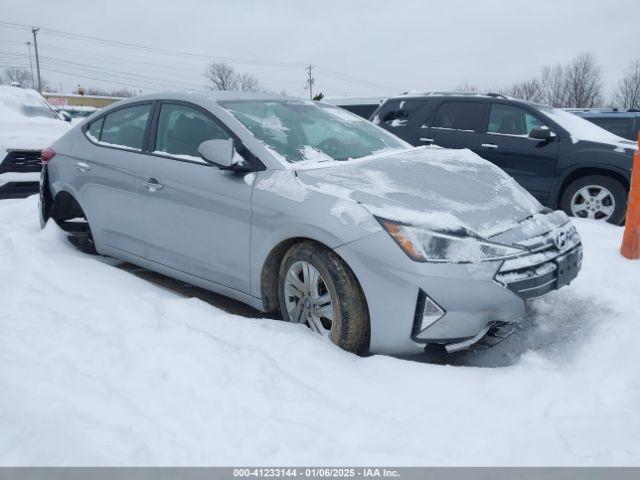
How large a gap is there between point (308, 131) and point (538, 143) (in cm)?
400

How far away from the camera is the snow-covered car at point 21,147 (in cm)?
634

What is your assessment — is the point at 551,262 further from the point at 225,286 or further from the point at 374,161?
the point at 225,286

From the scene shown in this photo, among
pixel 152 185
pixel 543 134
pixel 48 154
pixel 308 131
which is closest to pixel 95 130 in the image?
pixel 48 154

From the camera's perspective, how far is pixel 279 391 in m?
2.39

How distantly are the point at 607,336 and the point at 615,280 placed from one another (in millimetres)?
1298

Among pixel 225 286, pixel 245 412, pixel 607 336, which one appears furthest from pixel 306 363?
pixel 607 336

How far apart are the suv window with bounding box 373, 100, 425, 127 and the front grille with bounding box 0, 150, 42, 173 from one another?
15.1 ft

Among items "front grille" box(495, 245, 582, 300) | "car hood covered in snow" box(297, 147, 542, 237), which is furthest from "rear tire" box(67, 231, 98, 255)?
"front grille" box(495, 245, 582, 300)

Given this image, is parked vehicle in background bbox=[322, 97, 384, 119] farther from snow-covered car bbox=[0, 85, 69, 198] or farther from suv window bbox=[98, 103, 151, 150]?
suv window bbox=[98, 103, 151, 150]

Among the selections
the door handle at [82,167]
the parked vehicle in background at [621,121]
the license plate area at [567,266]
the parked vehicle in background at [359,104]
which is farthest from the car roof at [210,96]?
the parked vehicle in background at [359,104]

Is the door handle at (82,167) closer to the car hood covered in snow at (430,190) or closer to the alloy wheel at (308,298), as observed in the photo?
the car hood covered in snow at (430,190)

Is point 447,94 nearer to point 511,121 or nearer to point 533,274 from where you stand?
point 511,121

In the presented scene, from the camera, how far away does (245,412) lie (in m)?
2.21

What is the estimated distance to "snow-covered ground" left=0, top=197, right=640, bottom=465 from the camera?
1.95 meters
